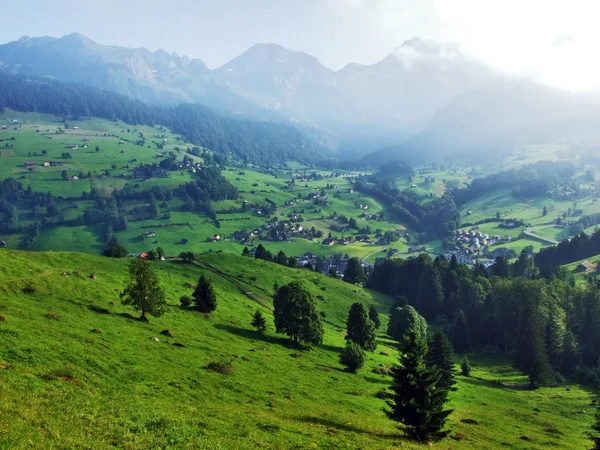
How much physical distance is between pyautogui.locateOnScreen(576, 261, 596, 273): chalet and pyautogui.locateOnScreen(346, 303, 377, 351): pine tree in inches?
5265

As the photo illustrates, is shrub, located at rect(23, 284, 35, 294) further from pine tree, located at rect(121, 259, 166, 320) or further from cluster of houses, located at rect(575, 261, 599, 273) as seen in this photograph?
cluster of houses, located at rect(575, 261, 599, 273)

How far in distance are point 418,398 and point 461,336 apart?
324 ft

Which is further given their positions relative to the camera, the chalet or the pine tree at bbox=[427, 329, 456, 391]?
the chalet

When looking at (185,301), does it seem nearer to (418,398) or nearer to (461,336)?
(418,398)

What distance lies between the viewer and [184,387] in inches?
1793

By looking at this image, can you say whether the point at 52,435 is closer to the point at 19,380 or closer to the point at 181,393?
the point at 19,380

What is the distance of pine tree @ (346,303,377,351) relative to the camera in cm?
9650

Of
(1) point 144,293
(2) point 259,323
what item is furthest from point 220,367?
(2) point 259,323

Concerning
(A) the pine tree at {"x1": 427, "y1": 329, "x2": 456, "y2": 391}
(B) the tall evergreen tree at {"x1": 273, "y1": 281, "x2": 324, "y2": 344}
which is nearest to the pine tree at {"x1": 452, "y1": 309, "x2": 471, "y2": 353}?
(A) the pine tree at {"x1": 427, "y1": 329, "x2": 456, "y2": 391}

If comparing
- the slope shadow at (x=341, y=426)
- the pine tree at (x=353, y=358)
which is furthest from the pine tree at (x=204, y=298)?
the slope shadow at (x=341, y=426)

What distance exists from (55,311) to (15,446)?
4111 cm

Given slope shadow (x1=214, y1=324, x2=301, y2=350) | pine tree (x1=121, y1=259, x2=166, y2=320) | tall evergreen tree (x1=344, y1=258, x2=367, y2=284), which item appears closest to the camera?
pine tree (x1=121, y1=259, x2=166, y2=320)

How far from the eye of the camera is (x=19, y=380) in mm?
33094

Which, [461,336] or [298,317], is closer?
[298,317]
